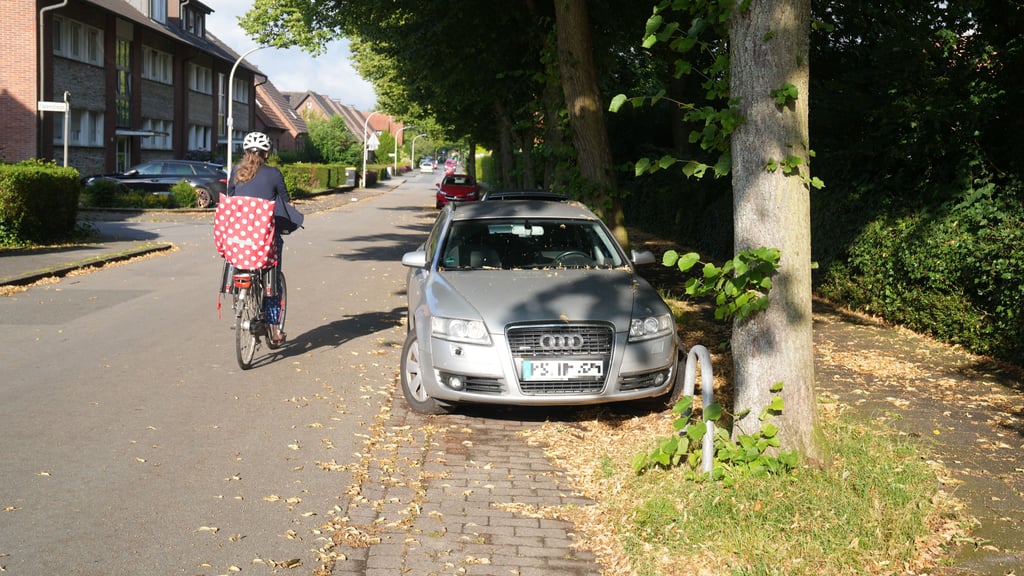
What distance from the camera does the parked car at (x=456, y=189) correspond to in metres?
41.2

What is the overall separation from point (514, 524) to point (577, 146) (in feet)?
32.9

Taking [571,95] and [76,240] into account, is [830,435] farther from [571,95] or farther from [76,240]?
[76,240]

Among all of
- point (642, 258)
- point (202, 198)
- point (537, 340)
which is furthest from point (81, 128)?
point (537, 340)

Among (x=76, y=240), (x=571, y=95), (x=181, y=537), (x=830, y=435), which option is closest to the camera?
(x=181, y=537)

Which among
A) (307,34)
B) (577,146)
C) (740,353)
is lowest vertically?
(740,353)

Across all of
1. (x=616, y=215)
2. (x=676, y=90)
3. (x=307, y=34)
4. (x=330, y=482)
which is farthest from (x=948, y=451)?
(x=307, y=34)

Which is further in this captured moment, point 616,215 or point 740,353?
point 616,215

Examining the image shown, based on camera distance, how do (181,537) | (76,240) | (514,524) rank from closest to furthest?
1. (181,537)
2. (514,524)
3. (76,240)

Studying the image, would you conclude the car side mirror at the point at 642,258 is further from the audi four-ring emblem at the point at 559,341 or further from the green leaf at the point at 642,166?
the green leaf at the point at 642,166

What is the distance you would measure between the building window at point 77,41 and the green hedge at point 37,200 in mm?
21013

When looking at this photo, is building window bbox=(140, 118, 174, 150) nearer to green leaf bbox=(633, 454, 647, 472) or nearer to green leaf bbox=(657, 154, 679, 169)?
green leaf bbox=(657, 154, 679, 169)

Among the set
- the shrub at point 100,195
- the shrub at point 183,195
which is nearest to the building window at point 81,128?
the shrub at point 100,195

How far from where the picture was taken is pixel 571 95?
47.7 ft

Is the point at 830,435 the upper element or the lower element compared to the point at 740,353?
lower
